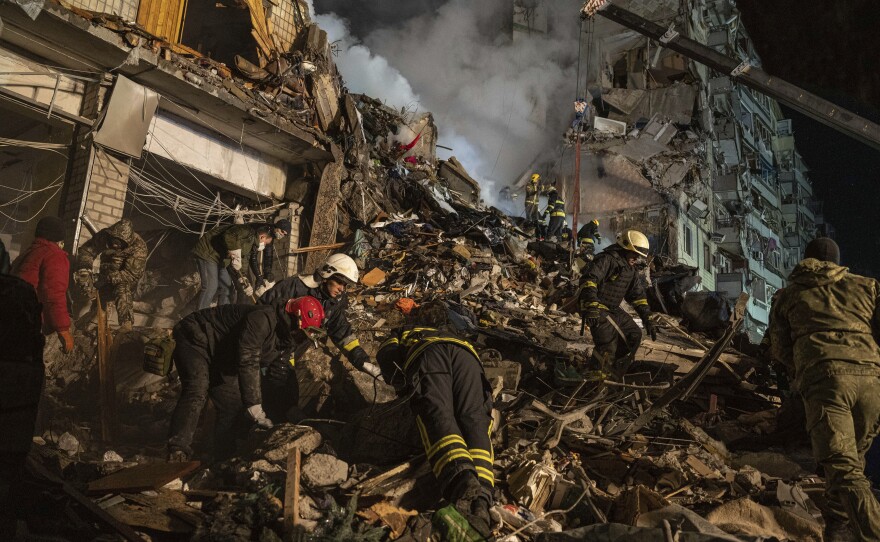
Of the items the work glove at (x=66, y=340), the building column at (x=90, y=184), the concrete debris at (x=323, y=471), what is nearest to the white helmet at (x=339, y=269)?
the concrete debris at (x=323, y=471)

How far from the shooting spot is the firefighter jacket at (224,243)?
7309 mm

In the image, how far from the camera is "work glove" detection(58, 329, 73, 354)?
17.6ft

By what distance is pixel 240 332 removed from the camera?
4395 millimetres

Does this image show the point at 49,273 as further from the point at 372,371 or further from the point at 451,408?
the point at 451,408

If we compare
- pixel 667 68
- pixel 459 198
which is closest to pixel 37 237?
pixel 459 198

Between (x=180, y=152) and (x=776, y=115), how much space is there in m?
43.7

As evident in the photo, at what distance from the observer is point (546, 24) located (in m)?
27.2

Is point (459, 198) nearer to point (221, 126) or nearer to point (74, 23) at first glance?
point (221, 126)

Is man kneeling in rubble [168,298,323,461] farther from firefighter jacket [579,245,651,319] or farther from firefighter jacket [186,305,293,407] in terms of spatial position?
firefighter jacket [579,245,651,319]

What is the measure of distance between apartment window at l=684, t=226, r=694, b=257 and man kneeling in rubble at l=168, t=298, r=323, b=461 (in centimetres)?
2142

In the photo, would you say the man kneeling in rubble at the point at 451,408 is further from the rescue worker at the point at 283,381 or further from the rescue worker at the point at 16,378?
the rescue worker at the point at 16,378

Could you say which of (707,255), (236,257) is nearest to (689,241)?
(707,255)

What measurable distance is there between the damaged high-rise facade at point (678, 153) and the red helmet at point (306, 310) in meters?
17.6

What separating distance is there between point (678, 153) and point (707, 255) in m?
5.53
